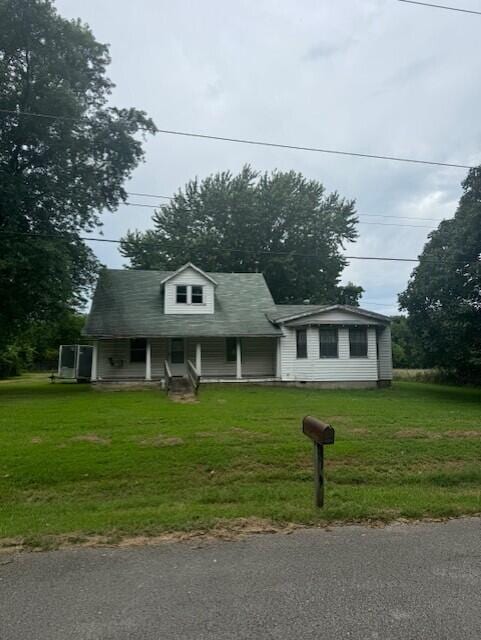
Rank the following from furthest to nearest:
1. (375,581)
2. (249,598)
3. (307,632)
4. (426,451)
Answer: (426,451), (375,581), (249,598), (307,632)

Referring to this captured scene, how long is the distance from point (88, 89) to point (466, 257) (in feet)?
61.7

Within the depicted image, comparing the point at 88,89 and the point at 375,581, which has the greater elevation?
the point at 88,89

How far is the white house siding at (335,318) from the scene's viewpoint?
20234mm

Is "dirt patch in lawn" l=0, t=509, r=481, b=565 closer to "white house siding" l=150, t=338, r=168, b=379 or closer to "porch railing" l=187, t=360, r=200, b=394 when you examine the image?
"porch railing" l=187, t=360, r=200, b=394

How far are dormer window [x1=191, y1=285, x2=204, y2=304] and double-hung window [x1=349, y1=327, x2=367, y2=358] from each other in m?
7.36

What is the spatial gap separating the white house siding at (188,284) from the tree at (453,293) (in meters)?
9.10

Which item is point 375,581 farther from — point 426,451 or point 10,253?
point 10,253

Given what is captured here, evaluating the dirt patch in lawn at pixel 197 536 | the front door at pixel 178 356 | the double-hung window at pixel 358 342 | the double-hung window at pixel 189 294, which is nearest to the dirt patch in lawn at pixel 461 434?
the dirt patch in lawn at pixel 197 536

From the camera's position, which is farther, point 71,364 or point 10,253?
point 71,364

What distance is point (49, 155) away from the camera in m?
20.0

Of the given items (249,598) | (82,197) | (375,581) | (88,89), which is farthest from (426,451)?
(88,89)

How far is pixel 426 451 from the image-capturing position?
7.76 metres

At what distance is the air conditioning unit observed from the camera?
2572 centimetres

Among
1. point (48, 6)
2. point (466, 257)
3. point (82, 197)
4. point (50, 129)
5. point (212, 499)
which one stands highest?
point (48, 6)
